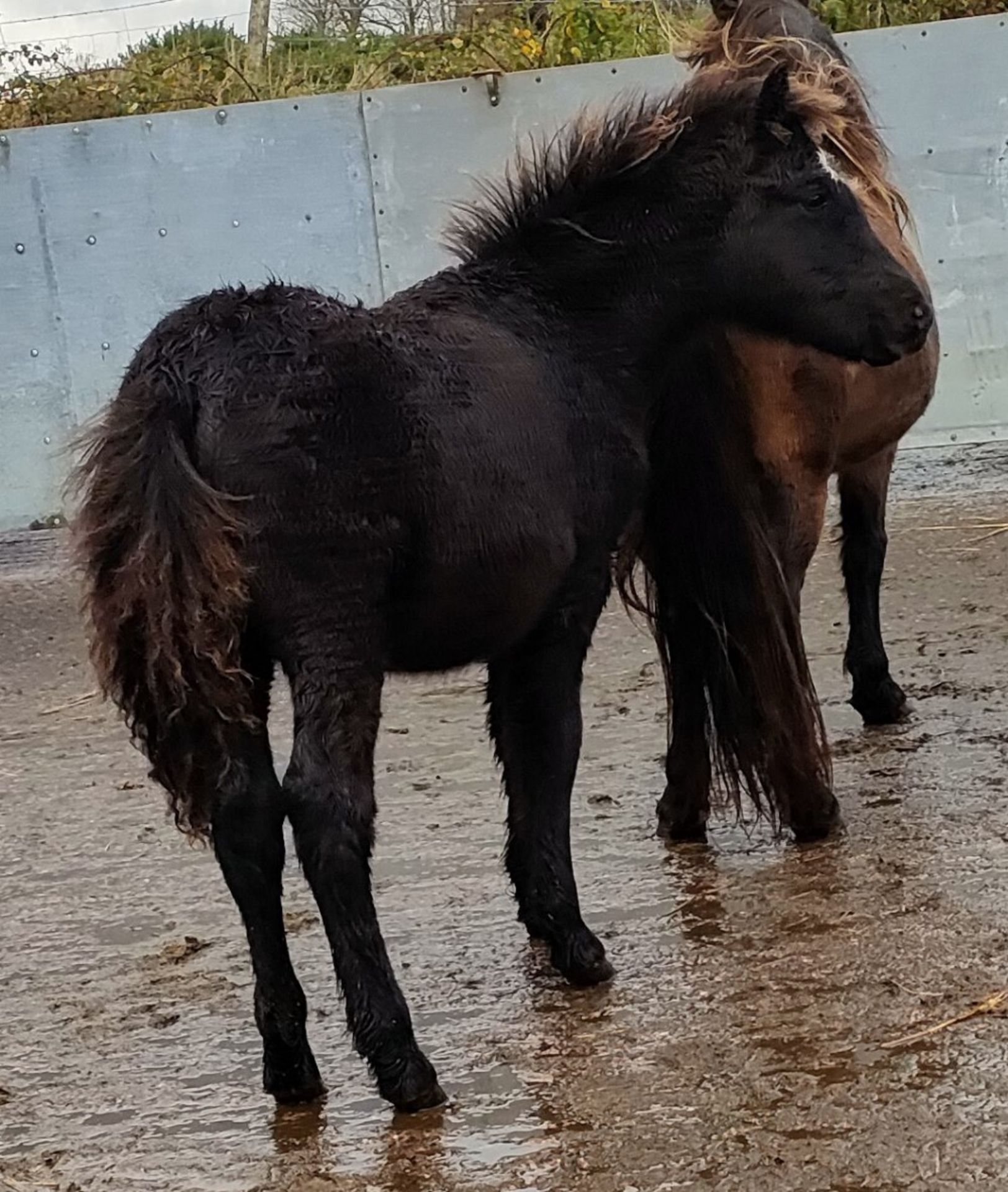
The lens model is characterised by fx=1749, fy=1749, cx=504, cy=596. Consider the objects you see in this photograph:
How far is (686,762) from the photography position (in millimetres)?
3934

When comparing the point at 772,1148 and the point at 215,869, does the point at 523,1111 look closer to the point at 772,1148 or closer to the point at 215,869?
the point at 772,1148

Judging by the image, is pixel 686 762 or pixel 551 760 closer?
pixel 551 760

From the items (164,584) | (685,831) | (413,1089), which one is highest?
(164,584)

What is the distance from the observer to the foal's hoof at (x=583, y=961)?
10.3 ft

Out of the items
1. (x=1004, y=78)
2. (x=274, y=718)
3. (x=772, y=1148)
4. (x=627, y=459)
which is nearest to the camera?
(x=772, y=1148)

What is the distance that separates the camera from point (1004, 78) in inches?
338

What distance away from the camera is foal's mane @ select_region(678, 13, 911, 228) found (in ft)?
12.6

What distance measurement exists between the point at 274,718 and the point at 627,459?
2566 millimetres

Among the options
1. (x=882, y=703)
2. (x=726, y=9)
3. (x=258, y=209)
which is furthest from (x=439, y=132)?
(x=882, y=703)

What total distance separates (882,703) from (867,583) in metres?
0.36

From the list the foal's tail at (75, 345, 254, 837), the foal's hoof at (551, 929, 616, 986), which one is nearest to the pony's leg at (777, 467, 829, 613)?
the foal's hoof at (551, 929, 616, 986)

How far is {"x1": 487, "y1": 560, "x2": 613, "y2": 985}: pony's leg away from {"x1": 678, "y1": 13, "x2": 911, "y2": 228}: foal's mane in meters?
1.24

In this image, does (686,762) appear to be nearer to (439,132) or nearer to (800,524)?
(800,524)

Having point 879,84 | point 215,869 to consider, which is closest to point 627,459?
point 215,869
